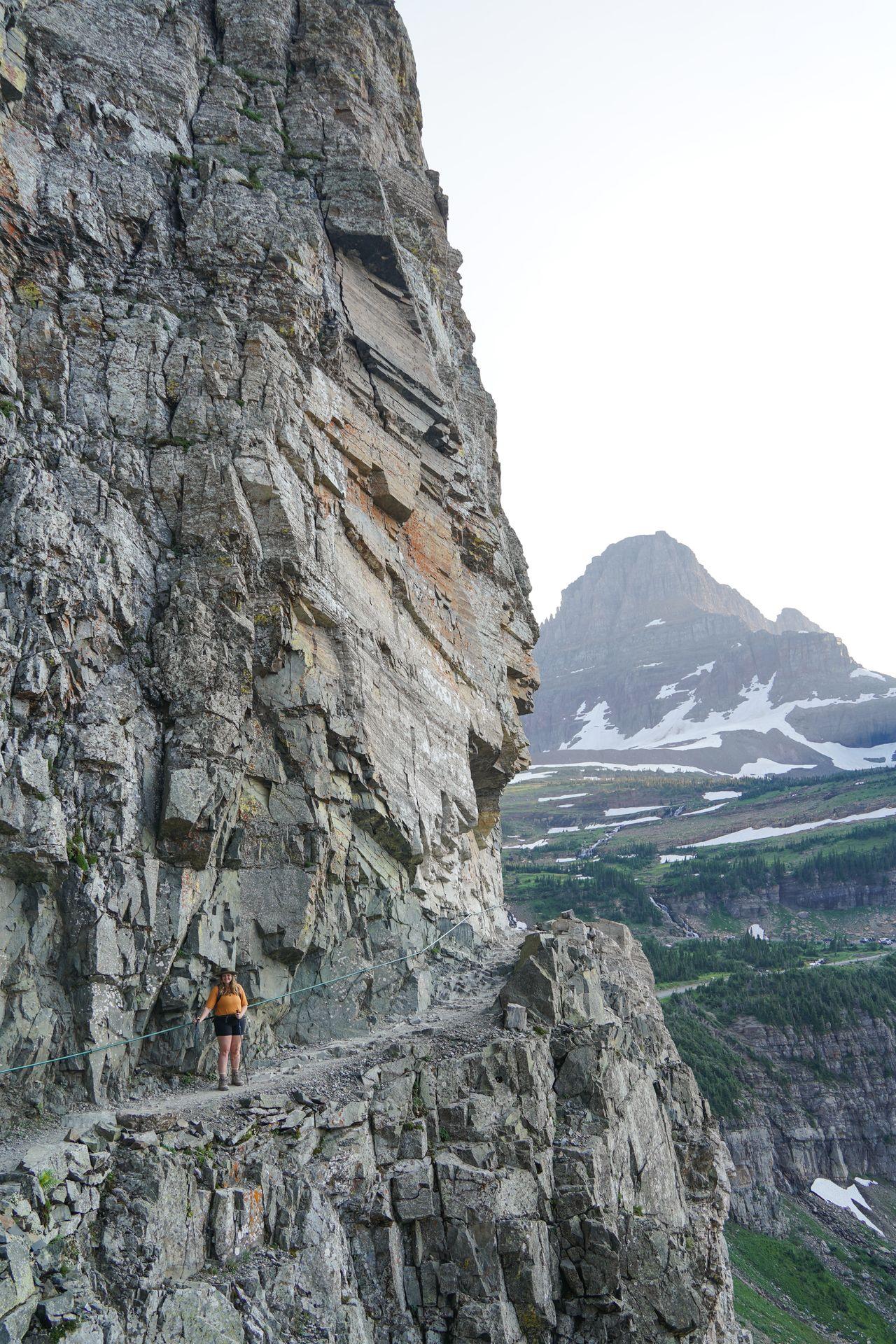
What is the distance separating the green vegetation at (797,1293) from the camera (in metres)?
50.2

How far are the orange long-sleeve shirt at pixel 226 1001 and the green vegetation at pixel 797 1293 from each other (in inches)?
1679

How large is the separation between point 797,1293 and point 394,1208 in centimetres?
5161

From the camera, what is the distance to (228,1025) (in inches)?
648

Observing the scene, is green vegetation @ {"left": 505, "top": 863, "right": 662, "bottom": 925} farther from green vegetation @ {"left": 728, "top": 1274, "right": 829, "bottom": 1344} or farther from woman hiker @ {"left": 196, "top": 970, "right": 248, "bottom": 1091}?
Answer: woman hiker @ {"left": 196, "top": 970, "right": 248, "bottom": 1091}

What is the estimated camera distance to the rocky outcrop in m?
11.2

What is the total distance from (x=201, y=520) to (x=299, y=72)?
2006 centimetres

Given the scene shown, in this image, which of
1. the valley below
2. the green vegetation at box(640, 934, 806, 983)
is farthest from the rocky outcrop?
the green vegetation at box(640, 934, 806, 983)

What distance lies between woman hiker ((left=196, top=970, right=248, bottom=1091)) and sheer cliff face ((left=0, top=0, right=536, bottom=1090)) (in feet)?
3.02

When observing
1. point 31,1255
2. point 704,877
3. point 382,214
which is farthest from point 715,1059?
point 31,1255

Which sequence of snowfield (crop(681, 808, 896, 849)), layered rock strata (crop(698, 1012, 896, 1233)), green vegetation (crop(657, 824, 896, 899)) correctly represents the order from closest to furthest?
layered rock strata (crop(698, 1012, 896, 1233)) → green vegetation (crop(657, 824, 896, 899)) → snowfield (crop(681, 808, 896, 849))

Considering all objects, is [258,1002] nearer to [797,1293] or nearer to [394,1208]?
[394,1208]

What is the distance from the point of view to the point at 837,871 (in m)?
142

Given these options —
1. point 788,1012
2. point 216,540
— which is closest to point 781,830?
point 788,1012

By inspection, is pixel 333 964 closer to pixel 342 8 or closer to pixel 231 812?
pixel 231 812
